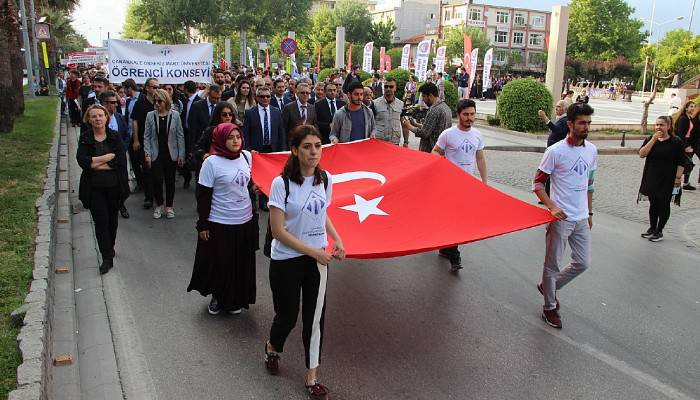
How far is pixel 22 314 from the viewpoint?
496 cm

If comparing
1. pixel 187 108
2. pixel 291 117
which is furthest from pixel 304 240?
pixel 187 108

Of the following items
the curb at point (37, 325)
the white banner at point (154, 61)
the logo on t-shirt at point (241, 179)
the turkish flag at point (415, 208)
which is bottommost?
the curb at point (37, 325)

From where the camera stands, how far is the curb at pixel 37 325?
152 inches

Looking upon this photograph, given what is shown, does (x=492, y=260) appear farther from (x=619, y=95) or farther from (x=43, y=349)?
(x=619, y=95)

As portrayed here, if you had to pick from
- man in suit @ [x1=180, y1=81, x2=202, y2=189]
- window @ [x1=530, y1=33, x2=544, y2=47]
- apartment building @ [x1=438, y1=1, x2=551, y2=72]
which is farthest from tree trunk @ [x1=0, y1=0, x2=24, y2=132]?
window @ [x1=530, y1=33, x2=544, y2=47]

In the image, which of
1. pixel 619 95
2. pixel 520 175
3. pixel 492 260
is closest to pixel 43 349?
pixel 492 260

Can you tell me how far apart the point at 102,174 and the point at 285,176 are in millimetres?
3553

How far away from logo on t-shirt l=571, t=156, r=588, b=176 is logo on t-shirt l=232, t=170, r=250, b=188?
2.83 meters

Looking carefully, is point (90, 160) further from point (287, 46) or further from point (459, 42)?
point (459, 42)

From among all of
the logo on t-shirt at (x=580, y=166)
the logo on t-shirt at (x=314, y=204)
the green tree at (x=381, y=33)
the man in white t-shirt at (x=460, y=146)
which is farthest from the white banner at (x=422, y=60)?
the green tree at (x=381, y=33)

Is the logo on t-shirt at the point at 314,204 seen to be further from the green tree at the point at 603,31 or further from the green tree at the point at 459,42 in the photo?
the green tree at the point at 603,31

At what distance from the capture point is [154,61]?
38.3ft

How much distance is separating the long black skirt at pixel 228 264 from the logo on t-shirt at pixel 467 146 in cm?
267

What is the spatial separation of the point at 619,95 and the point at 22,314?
61.7m
